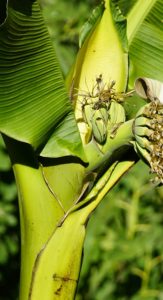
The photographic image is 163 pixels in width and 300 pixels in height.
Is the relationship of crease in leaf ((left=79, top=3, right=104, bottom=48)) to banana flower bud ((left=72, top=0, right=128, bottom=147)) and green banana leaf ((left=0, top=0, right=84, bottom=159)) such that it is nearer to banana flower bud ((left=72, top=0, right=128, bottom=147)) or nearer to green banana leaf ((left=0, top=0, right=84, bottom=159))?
banana flower bud ((left=72, top=0, right=128, bottom=147))

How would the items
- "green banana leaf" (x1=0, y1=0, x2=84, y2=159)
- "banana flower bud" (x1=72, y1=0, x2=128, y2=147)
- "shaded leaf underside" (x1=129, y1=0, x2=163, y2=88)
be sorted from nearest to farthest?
"green banana leaf" (x1=0, y1=0, x2=84, y2=159) → "banana flower bud" (x1=72, y1=0, x2=128, y2=147) → "shaded leaf underside" (x1=129, y1=0, x2=163, y2=88)

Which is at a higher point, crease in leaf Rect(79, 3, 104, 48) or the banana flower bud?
crease in leaf Rect(79, 3, 104, 48)

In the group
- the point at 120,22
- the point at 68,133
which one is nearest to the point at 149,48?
the point at 120,22

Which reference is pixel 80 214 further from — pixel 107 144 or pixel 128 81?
pixel 128 81

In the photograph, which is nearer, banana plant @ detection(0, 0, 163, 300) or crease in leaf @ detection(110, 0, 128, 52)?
banana plant @ detection(0, 0, 163, 300)

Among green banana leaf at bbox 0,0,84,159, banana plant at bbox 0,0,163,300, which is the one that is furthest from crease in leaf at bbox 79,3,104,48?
green banana leaf at bbox 0,0,84,159

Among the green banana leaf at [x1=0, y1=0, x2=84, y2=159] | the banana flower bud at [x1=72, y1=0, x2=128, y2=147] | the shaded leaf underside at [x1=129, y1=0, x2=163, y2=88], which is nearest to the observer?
the green banana leaf at [x1=0, y1=0, x2=84, y2=159]

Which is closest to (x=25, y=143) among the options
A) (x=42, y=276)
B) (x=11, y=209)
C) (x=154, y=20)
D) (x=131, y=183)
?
(x=42, y=276)

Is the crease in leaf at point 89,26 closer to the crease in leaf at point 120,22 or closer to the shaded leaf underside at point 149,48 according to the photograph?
the crease in leaf at point 120,22
